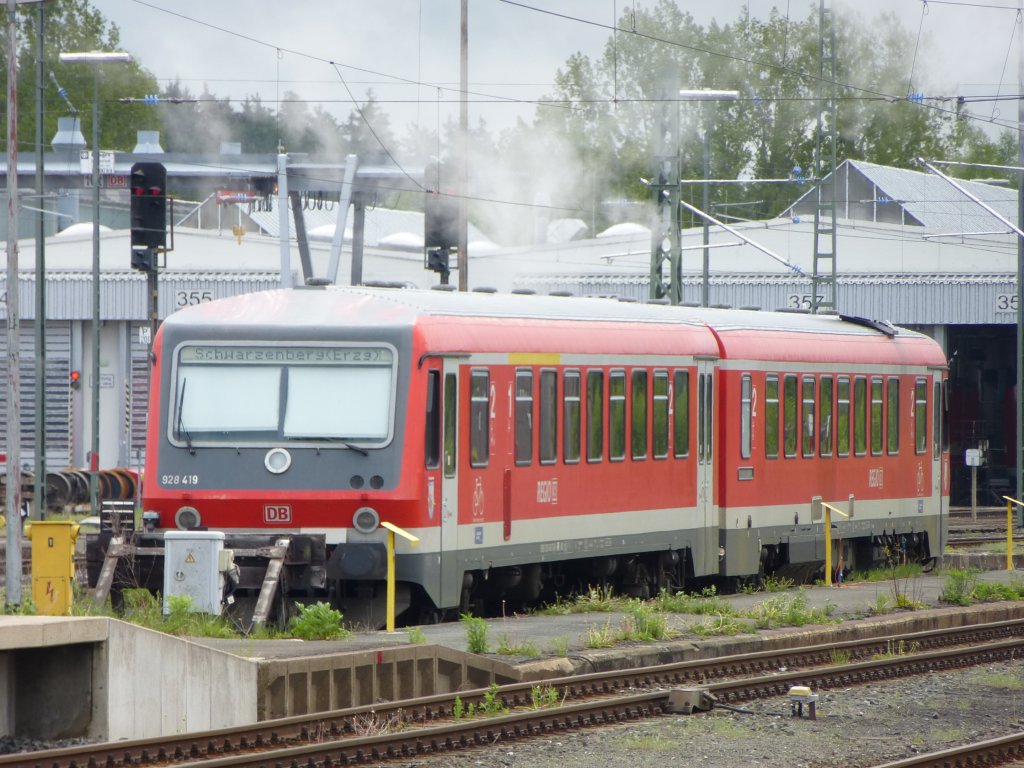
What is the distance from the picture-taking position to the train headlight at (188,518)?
1672 centimetres

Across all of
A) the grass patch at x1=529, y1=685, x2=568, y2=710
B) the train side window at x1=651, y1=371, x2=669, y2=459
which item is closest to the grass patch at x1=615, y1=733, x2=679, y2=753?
the grass patch at x1=529, y1=685, x2=568, y2=710

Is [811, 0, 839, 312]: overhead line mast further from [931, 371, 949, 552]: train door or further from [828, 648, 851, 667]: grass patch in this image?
[828, 648, 851, 667]: grass patch

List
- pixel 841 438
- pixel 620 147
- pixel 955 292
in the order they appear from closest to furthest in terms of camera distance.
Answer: pixel 841 438 → pixel 955 292 → pixel 620 147

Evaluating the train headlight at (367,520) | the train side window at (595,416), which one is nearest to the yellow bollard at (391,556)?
the train headlight at (367,520)

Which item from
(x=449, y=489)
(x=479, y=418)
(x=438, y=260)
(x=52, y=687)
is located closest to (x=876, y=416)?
(x=438, y=260)

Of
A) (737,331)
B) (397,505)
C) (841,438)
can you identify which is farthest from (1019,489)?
(397,505)

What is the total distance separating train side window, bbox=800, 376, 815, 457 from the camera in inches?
920

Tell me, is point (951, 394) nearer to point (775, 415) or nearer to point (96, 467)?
point (96, 467)

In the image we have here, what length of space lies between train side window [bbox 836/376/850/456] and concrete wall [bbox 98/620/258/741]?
1342cm

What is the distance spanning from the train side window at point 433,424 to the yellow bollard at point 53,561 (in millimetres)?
2979

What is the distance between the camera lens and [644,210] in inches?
2687

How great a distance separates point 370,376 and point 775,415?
7534mm

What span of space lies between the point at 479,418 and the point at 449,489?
0.87 meters

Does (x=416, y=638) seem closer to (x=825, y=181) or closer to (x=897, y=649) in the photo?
(x=897, y=649)
